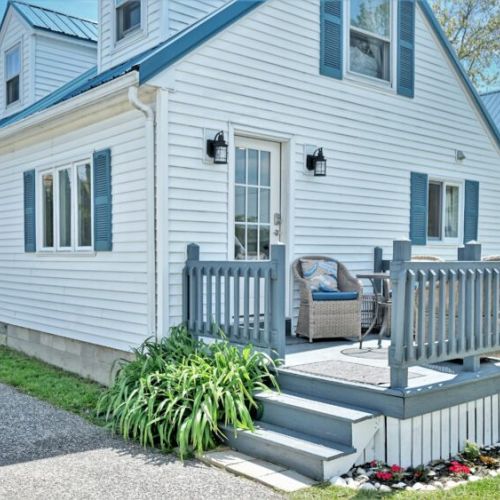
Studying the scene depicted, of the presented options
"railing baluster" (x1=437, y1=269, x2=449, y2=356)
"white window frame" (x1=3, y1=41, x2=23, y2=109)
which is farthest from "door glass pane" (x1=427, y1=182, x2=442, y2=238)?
"white window frame" (x1=3, y1=41, x2=23, y2=109)

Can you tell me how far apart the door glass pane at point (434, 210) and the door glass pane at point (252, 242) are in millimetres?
3351

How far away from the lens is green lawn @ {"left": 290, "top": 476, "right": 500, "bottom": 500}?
3.56m

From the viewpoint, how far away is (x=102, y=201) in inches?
256

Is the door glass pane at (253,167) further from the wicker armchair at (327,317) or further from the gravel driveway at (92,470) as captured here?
the gravel driveway at (92,470)

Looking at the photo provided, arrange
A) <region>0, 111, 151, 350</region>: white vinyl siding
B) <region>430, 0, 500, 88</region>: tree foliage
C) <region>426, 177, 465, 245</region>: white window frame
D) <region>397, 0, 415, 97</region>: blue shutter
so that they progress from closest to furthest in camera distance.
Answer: <region>0, 111, 151, 350</region>: white vinyl siding
<region>397, 0, 415, 97</region>: blue shutter
<region>426, 177, 465, 245</region>: white window frame
<region>430, 0, 500, 88</region>: tree foliage

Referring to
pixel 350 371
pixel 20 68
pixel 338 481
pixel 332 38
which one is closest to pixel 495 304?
pixel 350 371

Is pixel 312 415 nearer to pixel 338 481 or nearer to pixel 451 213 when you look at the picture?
pixel 338 481

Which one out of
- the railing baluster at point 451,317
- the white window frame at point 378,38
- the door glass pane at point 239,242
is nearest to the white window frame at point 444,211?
the white window frame at point 378,38

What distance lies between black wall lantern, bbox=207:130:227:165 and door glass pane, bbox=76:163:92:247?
5.70 feet

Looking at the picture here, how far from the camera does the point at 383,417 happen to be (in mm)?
4152

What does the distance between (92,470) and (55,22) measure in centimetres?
891

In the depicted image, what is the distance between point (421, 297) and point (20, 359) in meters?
5.98

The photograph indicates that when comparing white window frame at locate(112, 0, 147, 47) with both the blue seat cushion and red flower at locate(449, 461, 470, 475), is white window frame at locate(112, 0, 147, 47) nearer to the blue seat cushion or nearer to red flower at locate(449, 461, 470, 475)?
the blue seat cushion

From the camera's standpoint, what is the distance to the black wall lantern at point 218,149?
5.94 meters
